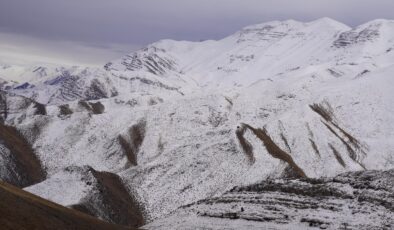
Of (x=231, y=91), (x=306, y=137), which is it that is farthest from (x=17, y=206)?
(x=231, y=91)

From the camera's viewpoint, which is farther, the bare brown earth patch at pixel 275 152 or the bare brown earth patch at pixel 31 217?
the bare brown earth patch at pixel 275 152

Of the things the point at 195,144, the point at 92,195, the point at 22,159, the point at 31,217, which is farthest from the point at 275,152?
the point at 31,217

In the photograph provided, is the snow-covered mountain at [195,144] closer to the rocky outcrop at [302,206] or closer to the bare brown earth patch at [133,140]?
the bare brown earth patch at [133,140]

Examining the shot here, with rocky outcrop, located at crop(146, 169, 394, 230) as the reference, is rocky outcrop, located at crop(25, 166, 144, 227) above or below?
below

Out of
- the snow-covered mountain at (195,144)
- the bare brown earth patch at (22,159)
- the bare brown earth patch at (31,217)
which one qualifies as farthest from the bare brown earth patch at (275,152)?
Answer: the bare brown earth patch at (31,217)

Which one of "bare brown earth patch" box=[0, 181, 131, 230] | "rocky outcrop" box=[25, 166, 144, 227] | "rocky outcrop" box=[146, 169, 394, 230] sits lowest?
"rocky outcrop" box=[25, 166, 144, 227]

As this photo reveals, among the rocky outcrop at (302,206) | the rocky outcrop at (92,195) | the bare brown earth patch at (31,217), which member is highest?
the bare brown earth patch at (31,217)

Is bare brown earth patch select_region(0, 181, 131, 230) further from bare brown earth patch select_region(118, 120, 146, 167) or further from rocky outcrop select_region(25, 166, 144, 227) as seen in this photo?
bare brown earth patch select_region(118, 120, 146, 167)

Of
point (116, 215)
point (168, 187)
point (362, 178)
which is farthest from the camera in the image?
point (168, 187)

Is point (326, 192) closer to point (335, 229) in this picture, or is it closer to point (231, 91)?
point (335, 229)

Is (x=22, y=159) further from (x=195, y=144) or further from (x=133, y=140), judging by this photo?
(x=195, y=144)

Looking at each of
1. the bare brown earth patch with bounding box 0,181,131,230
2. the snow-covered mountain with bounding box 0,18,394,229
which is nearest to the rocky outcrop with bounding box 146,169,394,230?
the snow-covered mountain with bounding box 0,18,394,229
